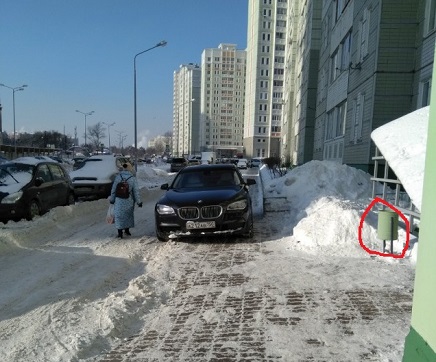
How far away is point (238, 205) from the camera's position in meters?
7.08

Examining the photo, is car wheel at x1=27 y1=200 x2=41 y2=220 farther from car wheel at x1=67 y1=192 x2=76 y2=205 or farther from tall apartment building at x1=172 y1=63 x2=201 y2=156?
tall apartment building at x1=172 y1=63 x2=201 y2=156

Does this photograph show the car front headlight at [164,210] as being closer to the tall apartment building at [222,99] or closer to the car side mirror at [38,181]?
the car side mirror at [38,181]

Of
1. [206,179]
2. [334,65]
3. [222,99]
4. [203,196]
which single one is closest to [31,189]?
[206,179]

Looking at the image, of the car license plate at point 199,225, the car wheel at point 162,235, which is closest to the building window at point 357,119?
the car license plate at point 199,225

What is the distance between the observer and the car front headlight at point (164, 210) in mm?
6979

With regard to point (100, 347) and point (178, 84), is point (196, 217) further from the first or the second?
point (178, 84)

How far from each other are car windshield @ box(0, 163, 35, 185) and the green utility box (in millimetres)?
8424

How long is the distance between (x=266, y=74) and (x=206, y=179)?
97357 mm

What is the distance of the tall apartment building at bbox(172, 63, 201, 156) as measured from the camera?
139625 mm

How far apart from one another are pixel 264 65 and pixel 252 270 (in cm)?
10095

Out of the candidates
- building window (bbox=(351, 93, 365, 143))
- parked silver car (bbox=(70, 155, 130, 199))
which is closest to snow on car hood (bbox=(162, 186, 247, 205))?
parked silver car (bbox=(70, 155, 130, 199))

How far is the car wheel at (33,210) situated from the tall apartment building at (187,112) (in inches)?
4887

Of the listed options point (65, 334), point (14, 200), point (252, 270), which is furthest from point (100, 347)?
point (14, 200)

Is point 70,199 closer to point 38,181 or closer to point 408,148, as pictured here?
point 38,181
